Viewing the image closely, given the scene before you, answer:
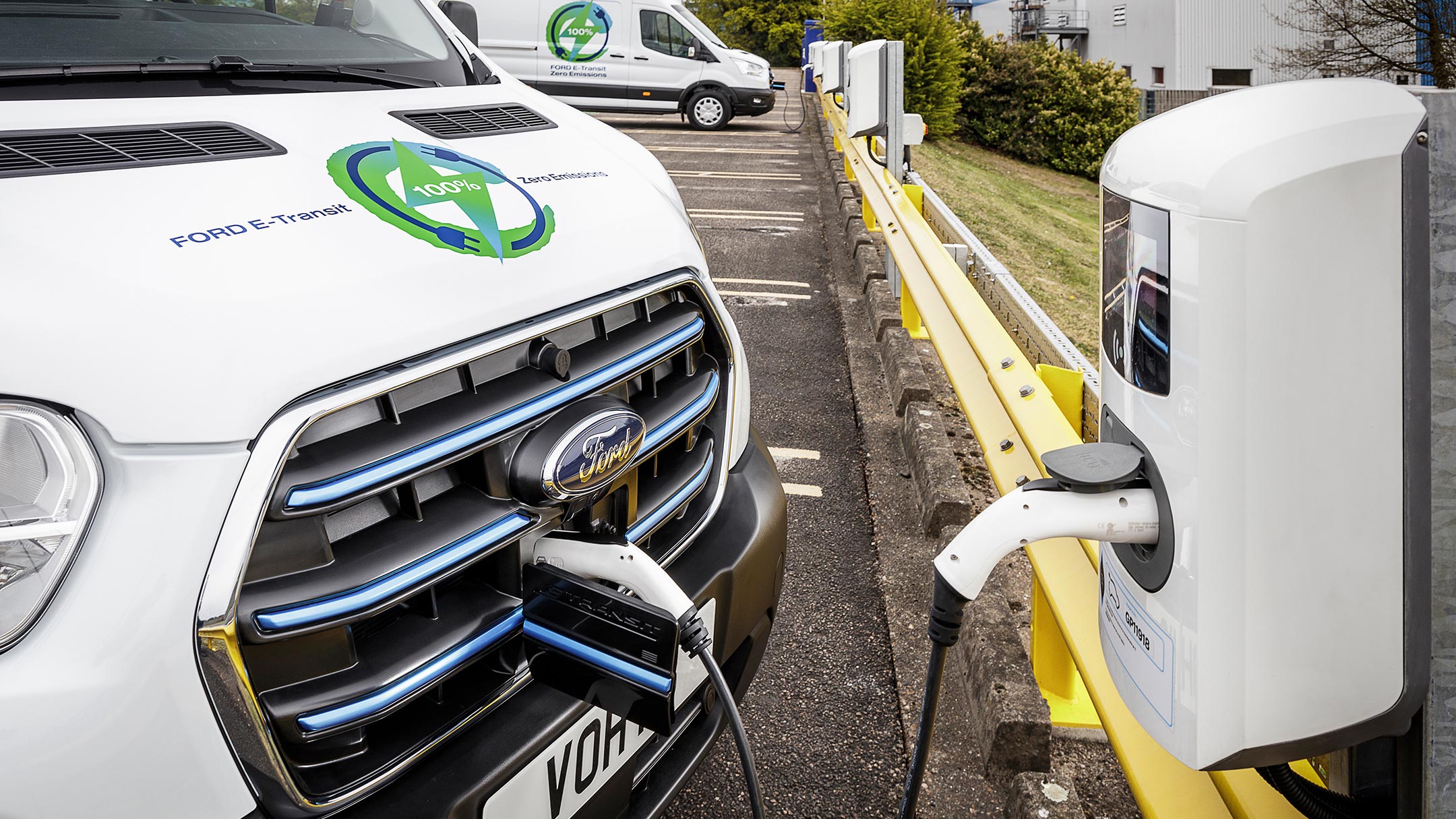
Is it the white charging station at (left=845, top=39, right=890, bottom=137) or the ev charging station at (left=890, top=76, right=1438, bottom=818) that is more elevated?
the white charging station at (left=845, top=39, right=890, bottom=137)

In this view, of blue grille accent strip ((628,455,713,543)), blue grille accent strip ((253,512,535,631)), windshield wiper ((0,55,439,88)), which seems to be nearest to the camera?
blue grille accent strip ((253,512,535,631))

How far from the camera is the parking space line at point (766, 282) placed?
8.06 meters

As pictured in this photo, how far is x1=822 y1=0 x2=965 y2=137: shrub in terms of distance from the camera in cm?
1709

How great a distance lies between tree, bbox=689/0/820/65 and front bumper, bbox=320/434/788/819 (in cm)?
3865

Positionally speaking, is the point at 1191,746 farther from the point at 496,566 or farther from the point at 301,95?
the point at 301,95

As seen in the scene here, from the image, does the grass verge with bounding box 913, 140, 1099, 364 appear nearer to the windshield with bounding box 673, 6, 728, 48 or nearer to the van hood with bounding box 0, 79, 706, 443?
the windshield with bounding box 673, 6, 728, 48

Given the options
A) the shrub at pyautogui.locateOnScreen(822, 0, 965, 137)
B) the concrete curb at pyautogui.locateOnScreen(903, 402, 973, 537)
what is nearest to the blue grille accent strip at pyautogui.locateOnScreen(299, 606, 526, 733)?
the concrete curb at pyautogui.locateOnScreen(903, 402, 973, 537)

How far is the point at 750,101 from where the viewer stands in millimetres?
18312

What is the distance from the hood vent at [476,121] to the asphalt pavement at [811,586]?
160 cm

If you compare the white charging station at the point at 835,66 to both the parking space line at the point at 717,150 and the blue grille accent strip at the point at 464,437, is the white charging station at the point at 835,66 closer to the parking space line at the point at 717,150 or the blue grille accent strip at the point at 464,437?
the parking space line at the point at 717,150

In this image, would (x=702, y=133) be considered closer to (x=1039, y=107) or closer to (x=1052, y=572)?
(x=1039, y=107)

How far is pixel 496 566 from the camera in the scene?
6.01 ft

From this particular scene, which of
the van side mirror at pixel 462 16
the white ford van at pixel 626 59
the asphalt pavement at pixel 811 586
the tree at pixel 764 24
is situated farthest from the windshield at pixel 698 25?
the tree at pixel 764 24

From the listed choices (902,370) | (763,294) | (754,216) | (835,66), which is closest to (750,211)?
(754,216)
